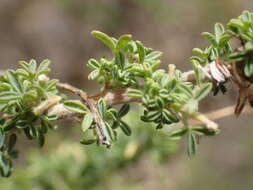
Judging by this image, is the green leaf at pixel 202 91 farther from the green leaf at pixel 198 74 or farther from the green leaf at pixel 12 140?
the green leaf at pixel 12 140

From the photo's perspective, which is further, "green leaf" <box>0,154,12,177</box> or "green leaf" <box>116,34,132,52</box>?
"green leaf" <box>0,154,12,177</box>

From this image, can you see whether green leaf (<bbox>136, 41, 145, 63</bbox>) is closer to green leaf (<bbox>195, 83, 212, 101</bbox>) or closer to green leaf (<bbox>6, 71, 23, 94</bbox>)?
green leaf (<bbox>195, 83, 212, 101</bbox>)

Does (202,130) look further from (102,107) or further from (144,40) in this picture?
(144,40)

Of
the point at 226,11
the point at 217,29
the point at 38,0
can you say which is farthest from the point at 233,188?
the point at 217,29

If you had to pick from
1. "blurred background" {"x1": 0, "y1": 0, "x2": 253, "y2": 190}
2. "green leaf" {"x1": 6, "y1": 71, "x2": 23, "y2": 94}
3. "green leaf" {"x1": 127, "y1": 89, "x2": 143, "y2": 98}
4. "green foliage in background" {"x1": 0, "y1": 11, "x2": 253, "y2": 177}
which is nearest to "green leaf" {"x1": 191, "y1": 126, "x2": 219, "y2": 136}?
"green foliage in background" {"x1": 0, "y1": 11, "x2": 253, "y2": 177}

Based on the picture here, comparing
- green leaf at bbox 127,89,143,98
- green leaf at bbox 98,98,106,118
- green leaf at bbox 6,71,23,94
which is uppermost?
green leaf at bbox 6,71,23,94

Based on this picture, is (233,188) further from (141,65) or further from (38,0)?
(141,65)
